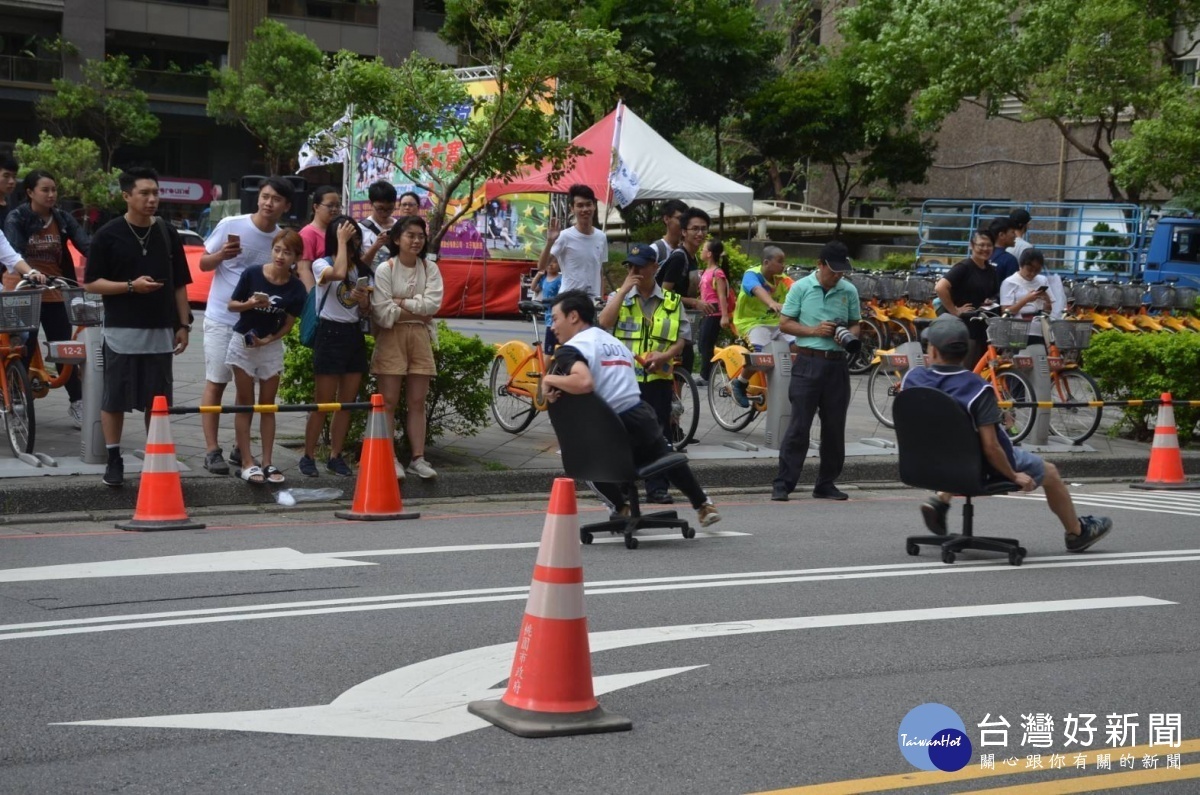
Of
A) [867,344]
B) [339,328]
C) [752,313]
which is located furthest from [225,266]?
[867,344]

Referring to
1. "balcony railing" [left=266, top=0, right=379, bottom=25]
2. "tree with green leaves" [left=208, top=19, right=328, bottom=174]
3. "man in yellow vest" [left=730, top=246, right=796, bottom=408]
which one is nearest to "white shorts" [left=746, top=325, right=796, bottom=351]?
"man in yellow vest" [left=730, top=246, right=796, bottom=408]

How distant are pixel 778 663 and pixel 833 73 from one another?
32567 mm

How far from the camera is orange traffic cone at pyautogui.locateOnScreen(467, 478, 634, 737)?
17.1 feet

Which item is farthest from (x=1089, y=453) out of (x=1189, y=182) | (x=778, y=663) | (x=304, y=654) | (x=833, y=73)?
(x=833, y=73)

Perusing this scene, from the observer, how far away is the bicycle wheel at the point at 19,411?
35.5 ft

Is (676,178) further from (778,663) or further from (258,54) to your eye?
(258,54)

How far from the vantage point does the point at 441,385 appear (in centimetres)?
1196

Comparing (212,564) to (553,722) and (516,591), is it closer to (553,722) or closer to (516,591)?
(516,591)

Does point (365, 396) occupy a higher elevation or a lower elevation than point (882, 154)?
lower

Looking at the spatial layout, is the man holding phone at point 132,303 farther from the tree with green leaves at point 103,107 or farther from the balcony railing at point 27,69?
the balcony railing at point 27,69

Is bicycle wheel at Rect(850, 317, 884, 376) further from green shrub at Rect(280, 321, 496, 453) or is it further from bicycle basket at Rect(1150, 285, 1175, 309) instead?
green shrub at Rect(280, 321, 496, 453)

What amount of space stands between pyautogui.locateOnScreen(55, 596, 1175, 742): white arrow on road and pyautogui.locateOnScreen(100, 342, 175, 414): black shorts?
4.80m

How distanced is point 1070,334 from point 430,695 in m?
10.9

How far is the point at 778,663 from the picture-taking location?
6.27 metres
